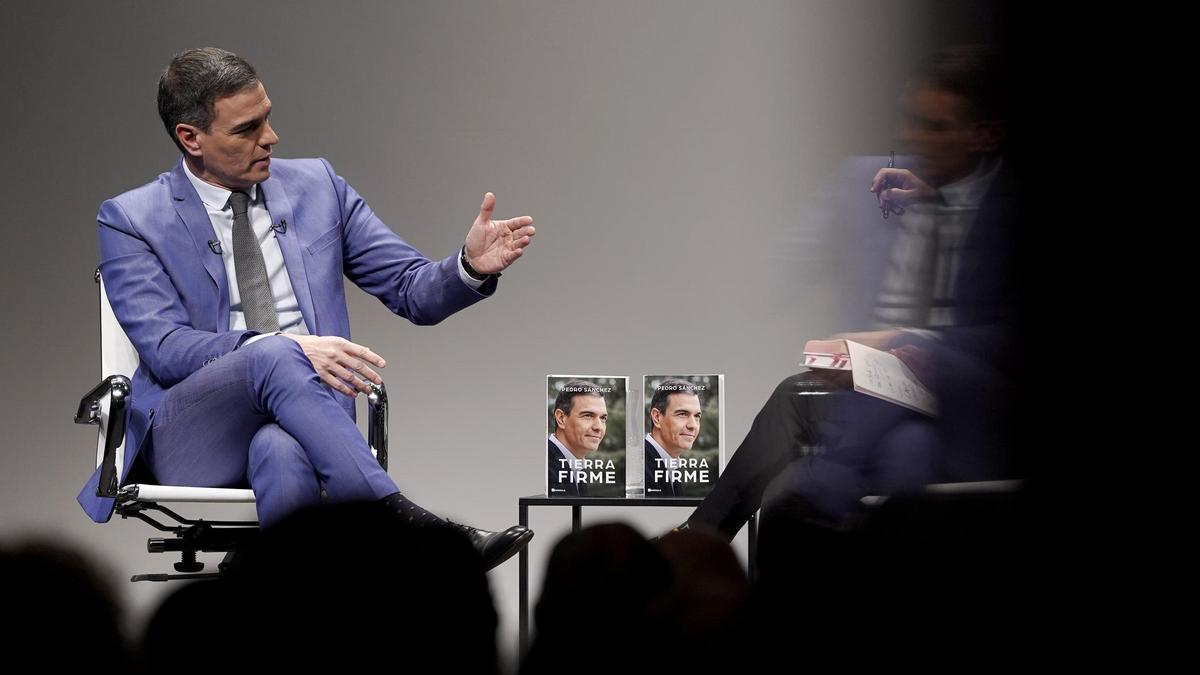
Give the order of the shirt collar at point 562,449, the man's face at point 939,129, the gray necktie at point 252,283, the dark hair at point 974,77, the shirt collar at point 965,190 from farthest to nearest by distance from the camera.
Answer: the shirt collar at point 562,449
the gray necktie at point 252,283
the man's face at point 939,129
the shirt collar at point 965,190
the dark hair at point 974,77

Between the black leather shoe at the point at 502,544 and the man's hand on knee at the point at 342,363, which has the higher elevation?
the man's hand on knee at the point at 342,363

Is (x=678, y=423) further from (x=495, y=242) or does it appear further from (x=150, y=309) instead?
(x=150, y=309)

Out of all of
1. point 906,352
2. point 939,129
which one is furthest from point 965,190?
point 906,352

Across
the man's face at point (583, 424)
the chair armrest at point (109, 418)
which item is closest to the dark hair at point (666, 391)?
the man's face at point (583, 424)

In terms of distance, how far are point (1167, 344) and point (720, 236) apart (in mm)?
3270

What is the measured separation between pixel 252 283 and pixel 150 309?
203 mm

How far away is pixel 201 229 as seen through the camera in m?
2.51

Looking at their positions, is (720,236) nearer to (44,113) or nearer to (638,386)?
(638,386)

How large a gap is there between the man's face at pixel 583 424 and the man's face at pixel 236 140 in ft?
3.09

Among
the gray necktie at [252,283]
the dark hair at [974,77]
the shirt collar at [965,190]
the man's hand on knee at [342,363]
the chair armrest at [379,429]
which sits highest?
the dark hair at [974,77]

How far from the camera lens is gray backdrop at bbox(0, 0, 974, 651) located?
12.9 ft

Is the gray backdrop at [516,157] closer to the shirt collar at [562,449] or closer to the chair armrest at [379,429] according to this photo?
the shirt collar at [562,449]

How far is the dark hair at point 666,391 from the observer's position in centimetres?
303

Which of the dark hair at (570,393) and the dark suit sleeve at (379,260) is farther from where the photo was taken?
the dark hair at (570,393)
